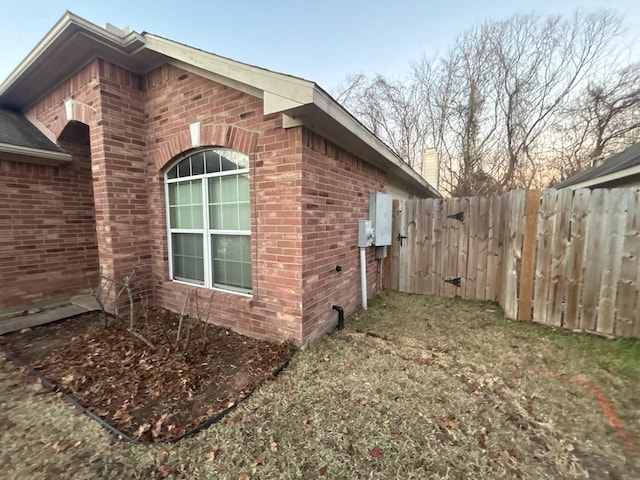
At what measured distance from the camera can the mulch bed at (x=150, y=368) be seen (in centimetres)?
233

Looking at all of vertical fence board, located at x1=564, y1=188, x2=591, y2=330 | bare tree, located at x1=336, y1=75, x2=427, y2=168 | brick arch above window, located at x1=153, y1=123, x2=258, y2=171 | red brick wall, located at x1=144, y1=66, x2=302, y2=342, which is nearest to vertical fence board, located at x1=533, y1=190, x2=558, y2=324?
vertical fence board, located at x1=564, y1=188, x2=591, y2=330

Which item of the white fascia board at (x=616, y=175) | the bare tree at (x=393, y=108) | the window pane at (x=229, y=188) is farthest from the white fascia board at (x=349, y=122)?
the bare tree at (x=393, y=108)

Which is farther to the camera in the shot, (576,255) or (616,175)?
(616,175)

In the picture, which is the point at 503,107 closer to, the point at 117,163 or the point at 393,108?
the point at 393,108

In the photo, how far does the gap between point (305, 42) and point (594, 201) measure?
1016 centimetres

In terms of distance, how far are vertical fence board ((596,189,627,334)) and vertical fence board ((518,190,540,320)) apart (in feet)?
2.34

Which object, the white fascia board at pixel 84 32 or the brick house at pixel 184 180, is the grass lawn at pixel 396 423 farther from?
the white fascia board at pixel 84 32

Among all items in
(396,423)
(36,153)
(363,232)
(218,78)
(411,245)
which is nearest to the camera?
(396,423)

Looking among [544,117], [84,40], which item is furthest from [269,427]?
[544,117]

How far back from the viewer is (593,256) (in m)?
3.48

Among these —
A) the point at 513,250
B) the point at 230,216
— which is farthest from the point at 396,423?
the point at 513,250

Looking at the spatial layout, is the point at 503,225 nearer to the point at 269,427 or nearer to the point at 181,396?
the point at 269,427

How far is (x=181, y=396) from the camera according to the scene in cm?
254

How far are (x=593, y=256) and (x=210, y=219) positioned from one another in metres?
5.29
